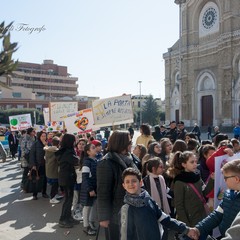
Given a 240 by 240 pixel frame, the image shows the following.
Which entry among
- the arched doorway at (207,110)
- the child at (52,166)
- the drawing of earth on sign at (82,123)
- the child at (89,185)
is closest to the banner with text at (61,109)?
the drawing of earth on sign at (82,123)

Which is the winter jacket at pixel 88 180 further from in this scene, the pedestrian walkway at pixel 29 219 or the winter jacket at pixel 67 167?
the pedestrian walkway at pixel 29 219

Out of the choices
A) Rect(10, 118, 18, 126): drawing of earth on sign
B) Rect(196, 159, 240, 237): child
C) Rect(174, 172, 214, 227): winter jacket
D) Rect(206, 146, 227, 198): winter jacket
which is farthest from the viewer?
Rect(10, 118, 18, 126): drawing of earth on sign

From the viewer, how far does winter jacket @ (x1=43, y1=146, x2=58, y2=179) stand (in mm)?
7930

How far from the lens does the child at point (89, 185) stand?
5598 millimetres

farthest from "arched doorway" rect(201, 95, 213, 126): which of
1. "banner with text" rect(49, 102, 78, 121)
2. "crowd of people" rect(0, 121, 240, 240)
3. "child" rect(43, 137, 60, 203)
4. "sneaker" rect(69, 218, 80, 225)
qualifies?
"sneaker" rect(69, 218, 80, 225)

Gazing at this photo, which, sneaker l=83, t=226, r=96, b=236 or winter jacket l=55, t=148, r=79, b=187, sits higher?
winter jacket l=55, t=148, r=79, b=187

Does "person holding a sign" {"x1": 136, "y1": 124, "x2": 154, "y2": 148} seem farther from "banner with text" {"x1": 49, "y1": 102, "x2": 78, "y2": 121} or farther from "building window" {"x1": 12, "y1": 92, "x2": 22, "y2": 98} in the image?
"building window" {"x1": 12, "y1": 92, "x2": 22, "y2": 98}

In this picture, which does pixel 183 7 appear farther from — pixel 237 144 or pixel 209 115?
pixel 237 144

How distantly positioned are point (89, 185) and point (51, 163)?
8.80ft

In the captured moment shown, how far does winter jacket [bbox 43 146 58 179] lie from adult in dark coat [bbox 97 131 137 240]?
4232 millimetres

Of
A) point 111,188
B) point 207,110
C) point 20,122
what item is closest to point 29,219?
point 111,188

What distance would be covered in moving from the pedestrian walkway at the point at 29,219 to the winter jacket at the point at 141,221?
245cm

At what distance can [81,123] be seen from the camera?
42.3 ft

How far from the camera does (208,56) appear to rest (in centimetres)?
3791
